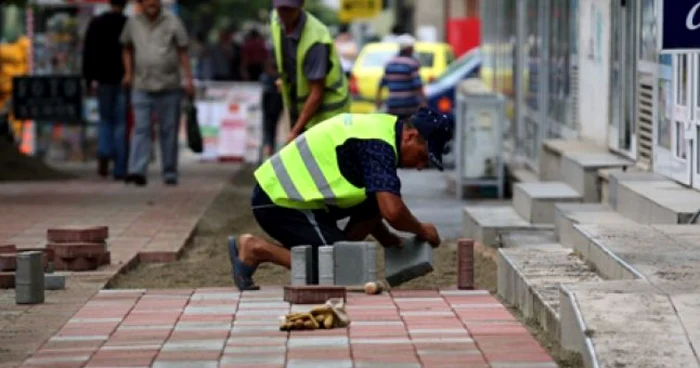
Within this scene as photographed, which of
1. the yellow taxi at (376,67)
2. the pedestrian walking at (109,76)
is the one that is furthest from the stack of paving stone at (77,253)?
the yellow taxi at (376,67)

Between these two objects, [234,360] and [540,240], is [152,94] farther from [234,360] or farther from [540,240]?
[234,360]

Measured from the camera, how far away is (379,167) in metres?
10.2

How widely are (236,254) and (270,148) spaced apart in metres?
14.5

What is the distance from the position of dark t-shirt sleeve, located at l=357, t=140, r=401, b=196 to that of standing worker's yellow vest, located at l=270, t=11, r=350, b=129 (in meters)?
2.95

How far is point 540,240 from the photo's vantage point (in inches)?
507

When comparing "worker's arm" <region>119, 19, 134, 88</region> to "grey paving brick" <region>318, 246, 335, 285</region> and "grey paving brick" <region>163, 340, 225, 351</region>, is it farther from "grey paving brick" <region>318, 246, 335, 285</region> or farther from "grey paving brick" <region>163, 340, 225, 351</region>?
"grey paving brick" <region>163, 340, 225, 351</region>

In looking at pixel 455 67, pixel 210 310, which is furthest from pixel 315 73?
pixel 455 67

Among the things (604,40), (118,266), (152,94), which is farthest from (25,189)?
(118,266)

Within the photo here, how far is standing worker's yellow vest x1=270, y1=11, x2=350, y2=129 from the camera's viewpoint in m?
13.3

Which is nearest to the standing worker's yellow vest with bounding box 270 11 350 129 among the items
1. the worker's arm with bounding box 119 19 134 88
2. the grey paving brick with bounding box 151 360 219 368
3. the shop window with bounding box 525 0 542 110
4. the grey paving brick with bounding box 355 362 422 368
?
the grey paving brick with bounding box 151 360 219 368

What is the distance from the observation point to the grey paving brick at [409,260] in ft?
34.5

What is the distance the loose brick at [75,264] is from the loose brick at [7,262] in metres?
0.92

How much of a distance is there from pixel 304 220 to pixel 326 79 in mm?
2764

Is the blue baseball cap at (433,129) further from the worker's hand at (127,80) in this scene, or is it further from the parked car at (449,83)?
the parked car at (449,83)
